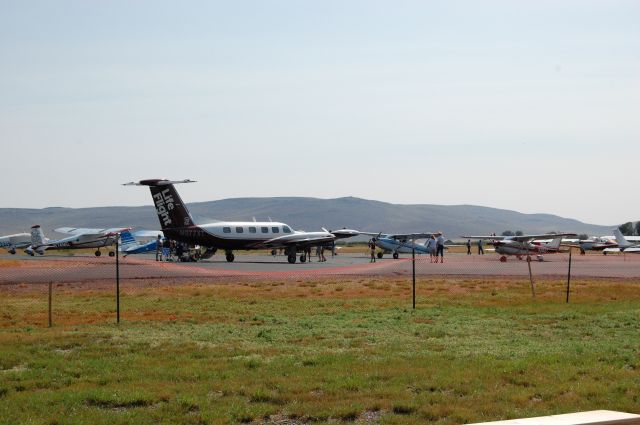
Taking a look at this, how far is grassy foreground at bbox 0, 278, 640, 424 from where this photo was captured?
30.4ft

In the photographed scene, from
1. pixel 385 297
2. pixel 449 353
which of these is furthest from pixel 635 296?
pixel 449 353

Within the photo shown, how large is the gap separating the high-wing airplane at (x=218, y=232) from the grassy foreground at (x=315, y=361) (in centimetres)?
2885

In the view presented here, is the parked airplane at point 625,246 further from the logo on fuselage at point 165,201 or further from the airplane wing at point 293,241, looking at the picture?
the logo on fuselage at point 165,201

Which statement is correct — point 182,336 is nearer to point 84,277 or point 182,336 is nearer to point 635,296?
point 635,296

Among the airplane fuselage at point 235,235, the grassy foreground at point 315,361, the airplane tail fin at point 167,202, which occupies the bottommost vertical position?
the grassy foreground at point 315,361

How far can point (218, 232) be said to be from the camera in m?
52.6

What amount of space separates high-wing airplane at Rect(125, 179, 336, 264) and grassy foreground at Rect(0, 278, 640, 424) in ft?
94.7

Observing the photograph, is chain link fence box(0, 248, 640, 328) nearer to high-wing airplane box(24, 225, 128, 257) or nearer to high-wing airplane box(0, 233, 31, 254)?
high-wing airplane box(24, 225, 128, 257)

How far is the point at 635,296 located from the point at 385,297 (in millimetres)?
7650

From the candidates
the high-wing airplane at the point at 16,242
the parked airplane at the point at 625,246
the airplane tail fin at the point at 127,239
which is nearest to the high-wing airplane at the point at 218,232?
the airplane tail fin at the point at 127,239

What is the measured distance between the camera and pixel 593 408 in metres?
9.19

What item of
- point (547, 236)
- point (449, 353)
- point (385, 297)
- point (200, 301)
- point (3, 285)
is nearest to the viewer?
point (449, 353)

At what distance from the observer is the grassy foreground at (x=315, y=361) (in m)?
9.27

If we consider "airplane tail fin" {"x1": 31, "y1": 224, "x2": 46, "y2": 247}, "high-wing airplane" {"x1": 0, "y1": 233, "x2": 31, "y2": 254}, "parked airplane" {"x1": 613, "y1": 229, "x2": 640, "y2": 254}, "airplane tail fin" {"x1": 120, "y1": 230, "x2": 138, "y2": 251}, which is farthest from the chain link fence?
"high-wing airplane" {"x1": 0, "y1": 233, "x2": 31, "y2": 254}
